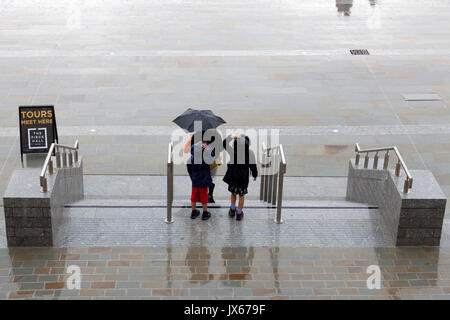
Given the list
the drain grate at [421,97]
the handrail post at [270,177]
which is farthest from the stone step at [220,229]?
the drain grate at [421,97]

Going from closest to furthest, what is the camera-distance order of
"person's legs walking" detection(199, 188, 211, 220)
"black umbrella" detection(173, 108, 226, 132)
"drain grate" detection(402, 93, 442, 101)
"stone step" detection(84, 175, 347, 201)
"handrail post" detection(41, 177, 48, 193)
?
"handrail post" detection(41, 177, 48, 193), "person's legs walking" detection(199, 188, 211, 220), "black umbrella" detection(173, 108, 226, 132), "stone step" detection(84, 175, 347, 201), "drain grate" detection(402, 93, 442, 101)

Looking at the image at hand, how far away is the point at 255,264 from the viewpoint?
8688 mm

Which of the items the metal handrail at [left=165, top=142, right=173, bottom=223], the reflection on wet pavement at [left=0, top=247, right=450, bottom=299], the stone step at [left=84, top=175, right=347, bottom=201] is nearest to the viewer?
the reflection on wet pavement at [left=0, top=247, right=450, bottom=299]

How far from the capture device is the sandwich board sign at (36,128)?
12.6 meters

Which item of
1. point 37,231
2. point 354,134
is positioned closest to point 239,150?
point 37,231

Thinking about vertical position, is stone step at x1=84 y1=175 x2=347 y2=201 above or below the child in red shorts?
below

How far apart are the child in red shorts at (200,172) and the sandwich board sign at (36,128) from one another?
448 cm

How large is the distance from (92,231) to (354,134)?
22.6 feet

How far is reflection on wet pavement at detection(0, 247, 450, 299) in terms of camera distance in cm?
812

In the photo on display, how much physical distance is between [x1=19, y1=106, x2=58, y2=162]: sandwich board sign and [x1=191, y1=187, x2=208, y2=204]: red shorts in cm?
450

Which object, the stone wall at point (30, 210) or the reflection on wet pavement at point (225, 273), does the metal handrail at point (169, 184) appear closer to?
the reflection on wet pavement at point (225, 273)

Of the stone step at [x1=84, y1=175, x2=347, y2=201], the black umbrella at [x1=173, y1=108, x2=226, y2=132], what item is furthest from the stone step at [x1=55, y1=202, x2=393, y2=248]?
the stone step at [x1=84, y1=175, x2=347, y2=201]

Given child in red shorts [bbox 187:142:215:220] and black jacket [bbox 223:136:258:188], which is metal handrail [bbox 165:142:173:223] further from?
black jacket [bbox 223:136:258:188]

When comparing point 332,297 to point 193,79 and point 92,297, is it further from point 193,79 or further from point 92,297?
point 193,79
